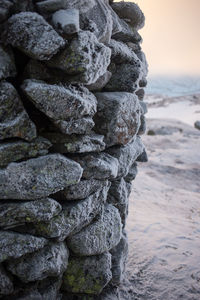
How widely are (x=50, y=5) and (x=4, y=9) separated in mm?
488

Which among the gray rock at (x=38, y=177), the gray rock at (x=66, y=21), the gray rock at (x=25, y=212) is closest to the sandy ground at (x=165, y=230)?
the gray rock at (x=25, y=212)

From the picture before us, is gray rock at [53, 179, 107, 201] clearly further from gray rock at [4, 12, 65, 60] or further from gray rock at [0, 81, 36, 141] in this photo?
gray rock at [4, 12, 65, 60]

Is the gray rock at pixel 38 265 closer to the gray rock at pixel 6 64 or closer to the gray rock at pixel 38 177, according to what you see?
the gray rock at pixel 38 177

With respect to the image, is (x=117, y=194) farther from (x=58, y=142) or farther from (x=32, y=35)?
(x=32, y=35)

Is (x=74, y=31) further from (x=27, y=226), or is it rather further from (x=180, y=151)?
(x=180, y=151)

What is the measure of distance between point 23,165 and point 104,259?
6.41ft

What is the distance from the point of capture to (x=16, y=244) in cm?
302

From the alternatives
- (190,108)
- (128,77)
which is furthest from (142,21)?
(190,108)

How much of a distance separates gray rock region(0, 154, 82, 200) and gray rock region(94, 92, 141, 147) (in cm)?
82

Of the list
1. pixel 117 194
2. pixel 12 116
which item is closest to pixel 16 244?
pixel 12 116

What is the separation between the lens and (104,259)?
12.8 feet

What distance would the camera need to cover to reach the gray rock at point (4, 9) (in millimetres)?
2648

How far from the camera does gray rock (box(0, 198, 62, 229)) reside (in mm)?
2945

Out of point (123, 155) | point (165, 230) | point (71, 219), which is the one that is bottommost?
point (165, 230)
